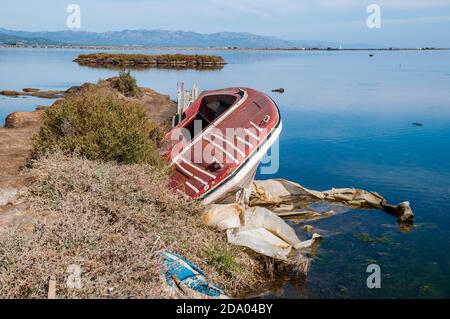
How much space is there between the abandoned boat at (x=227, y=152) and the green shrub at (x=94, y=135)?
1.22 metres

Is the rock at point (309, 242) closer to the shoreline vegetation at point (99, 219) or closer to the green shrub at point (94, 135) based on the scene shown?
the shoreline vegetation at point (99, 219)

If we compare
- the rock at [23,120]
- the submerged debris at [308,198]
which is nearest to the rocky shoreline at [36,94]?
the rock at [23,120]

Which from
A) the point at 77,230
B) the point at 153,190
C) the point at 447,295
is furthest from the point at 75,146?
the point at 447,295

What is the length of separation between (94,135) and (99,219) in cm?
433

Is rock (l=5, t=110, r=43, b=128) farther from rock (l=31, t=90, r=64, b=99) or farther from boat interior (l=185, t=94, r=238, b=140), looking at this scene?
rock (l=31, t=90, r=64, b=99)

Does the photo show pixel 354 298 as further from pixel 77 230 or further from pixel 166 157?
pixel 166 157

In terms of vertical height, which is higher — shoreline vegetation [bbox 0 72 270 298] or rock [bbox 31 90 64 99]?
rock [bbox 31 90 64 99]

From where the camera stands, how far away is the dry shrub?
7.12m

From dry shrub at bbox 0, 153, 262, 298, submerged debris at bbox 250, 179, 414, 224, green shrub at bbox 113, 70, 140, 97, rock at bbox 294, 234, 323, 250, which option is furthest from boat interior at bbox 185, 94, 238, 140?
green shrub at bbox 113, 70, 140, 97

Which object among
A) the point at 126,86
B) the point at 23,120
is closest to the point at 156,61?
the point at 126,86

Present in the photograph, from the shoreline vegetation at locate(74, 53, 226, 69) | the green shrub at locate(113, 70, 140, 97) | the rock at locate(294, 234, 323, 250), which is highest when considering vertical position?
the shoreline vegetation at locate(74, 53, 226, 69)

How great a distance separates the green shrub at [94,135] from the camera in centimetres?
1303

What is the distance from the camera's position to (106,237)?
8.50m

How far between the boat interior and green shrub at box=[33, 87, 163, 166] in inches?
247
